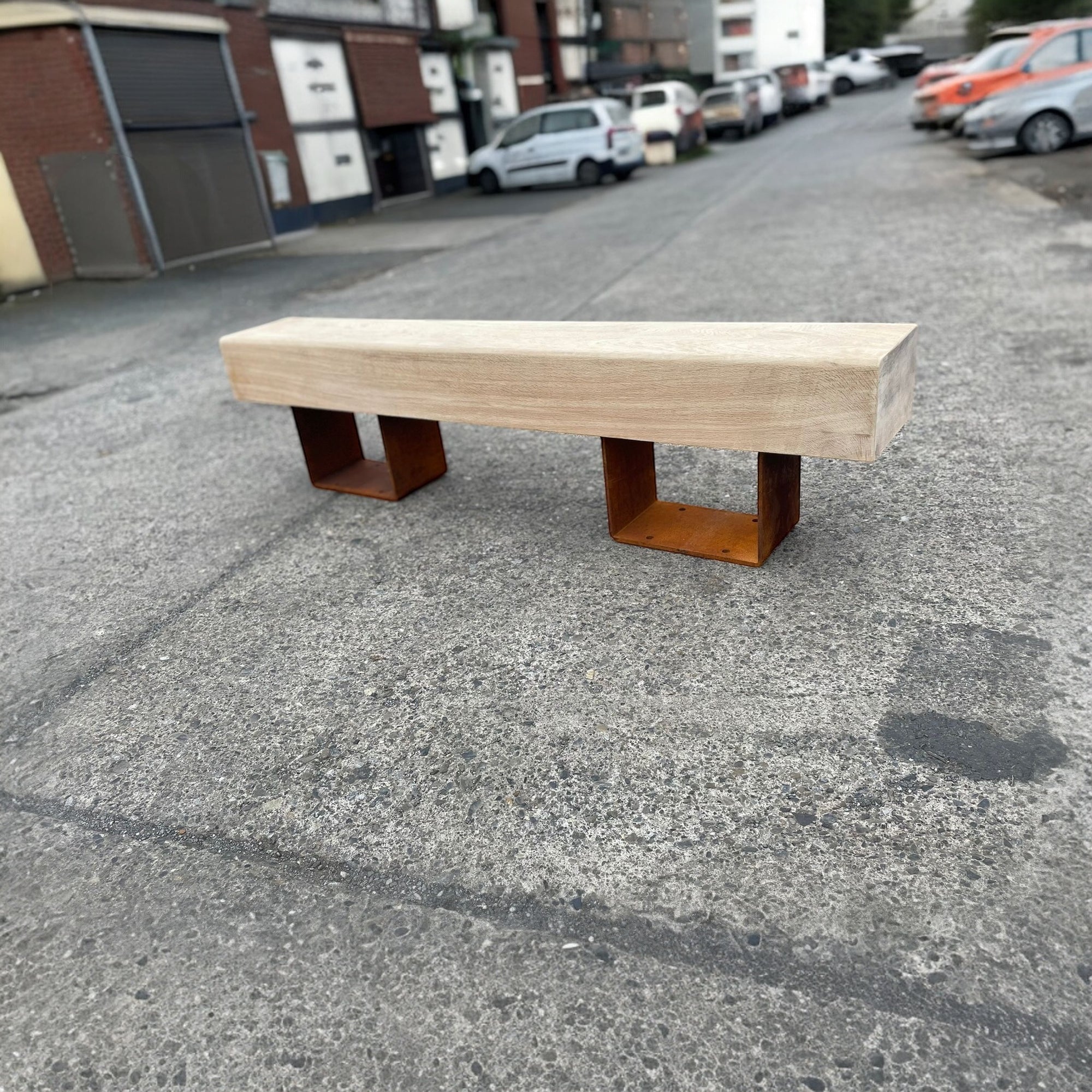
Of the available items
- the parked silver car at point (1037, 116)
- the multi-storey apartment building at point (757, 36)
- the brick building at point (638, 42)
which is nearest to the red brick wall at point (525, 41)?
the brick building at point (638, 42)

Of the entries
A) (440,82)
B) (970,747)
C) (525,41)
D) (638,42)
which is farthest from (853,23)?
(970,747)

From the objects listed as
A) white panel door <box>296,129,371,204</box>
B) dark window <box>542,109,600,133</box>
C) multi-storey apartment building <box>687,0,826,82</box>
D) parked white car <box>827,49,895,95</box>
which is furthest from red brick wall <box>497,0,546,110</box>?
multi-storey apartment building <box>687,0,826,82</box>

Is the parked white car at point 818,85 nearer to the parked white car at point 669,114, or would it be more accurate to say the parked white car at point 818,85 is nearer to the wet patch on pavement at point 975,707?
the parked white car at point 669,114

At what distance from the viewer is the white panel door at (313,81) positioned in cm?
1520

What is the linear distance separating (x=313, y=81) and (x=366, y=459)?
45.9ft

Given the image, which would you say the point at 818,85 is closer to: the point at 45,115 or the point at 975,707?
the point at 45,115

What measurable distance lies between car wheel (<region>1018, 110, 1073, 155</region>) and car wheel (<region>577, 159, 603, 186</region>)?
7813mm

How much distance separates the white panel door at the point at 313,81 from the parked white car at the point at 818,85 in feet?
69.6

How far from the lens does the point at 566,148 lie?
17672 mm

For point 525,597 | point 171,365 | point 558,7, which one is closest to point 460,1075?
point 525,597

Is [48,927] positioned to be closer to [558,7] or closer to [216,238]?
[216,238]

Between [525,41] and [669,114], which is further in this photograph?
[525,41]

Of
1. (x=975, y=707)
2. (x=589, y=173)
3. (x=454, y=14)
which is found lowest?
(x=589, y=173)

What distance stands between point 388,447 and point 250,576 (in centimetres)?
85
